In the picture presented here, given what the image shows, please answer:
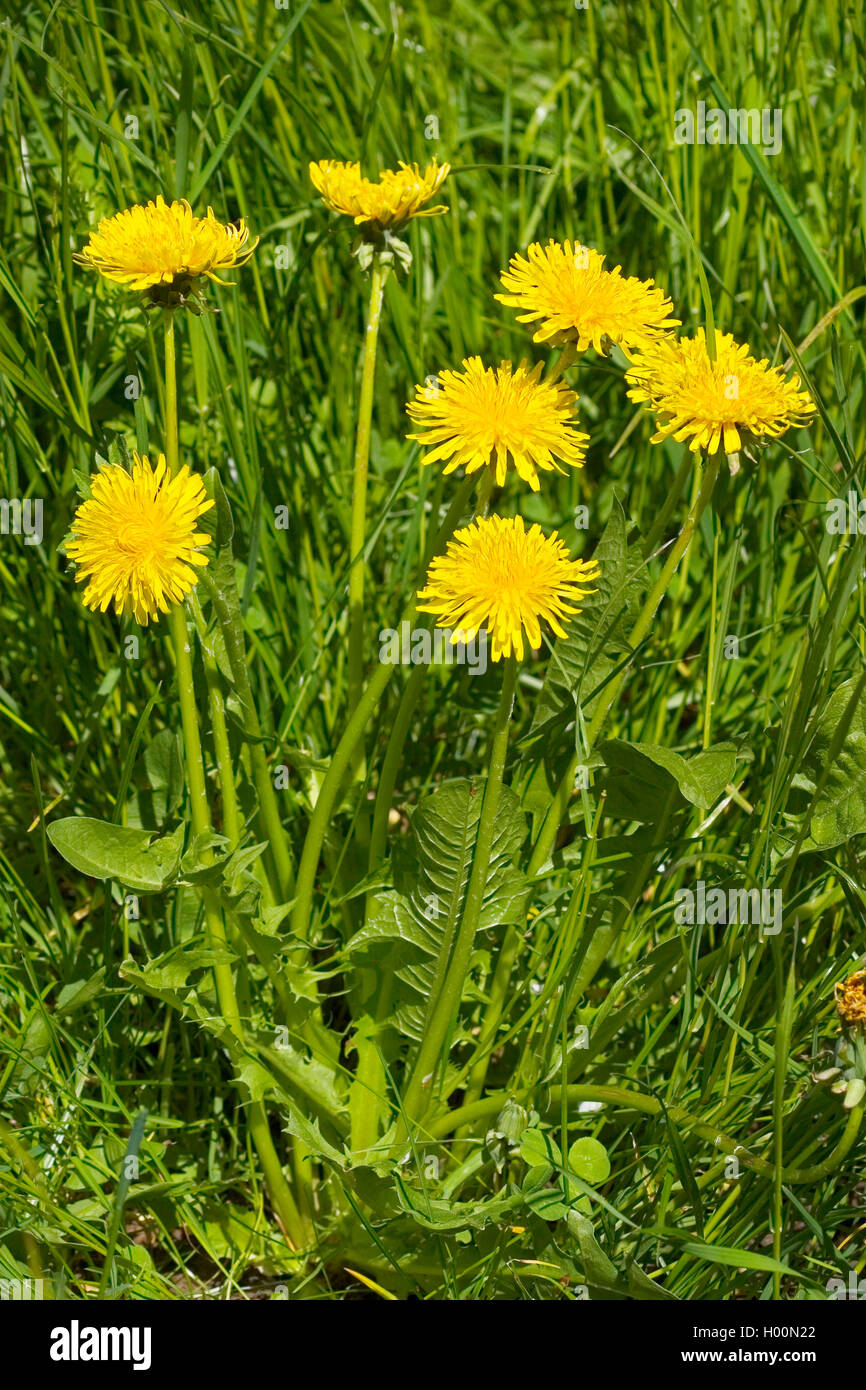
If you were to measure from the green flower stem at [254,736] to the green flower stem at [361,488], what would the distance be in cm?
14

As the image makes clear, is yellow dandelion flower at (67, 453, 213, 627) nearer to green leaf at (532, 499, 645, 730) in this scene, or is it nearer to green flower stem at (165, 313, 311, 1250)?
green flower stem at (165, 313, 311, 1250)

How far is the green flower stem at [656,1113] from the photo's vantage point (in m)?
1.16

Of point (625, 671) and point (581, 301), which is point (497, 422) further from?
point (625, 671)

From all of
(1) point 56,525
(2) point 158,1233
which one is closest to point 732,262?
(1) point 56,525

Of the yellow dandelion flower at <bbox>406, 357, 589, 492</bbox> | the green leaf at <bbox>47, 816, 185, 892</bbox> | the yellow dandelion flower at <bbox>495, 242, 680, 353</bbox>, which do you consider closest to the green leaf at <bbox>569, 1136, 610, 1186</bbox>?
the green leaf at <bbox>47, 816, 185, 892</bbox>

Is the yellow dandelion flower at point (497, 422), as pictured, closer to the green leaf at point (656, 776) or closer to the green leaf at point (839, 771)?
the green leaf at point (656, 776)

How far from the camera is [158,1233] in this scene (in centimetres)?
157

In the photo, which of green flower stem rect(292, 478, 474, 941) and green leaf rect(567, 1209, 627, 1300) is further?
green flower stem rect(292, 478, 474, 941)

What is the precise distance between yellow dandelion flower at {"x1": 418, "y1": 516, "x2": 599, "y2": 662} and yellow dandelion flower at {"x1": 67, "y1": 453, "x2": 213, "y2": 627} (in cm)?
23

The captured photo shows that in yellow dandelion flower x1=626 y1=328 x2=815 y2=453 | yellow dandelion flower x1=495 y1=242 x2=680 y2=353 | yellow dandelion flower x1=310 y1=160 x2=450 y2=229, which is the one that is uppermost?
yellow dandelion flower x1=310 y1=160 x2=450 y2=229

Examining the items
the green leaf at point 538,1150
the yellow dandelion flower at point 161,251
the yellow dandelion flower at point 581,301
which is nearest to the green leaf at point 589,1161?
the green leaf at point 538,1150

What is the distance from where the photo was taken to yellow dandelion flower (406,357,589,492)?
44.8 inches
